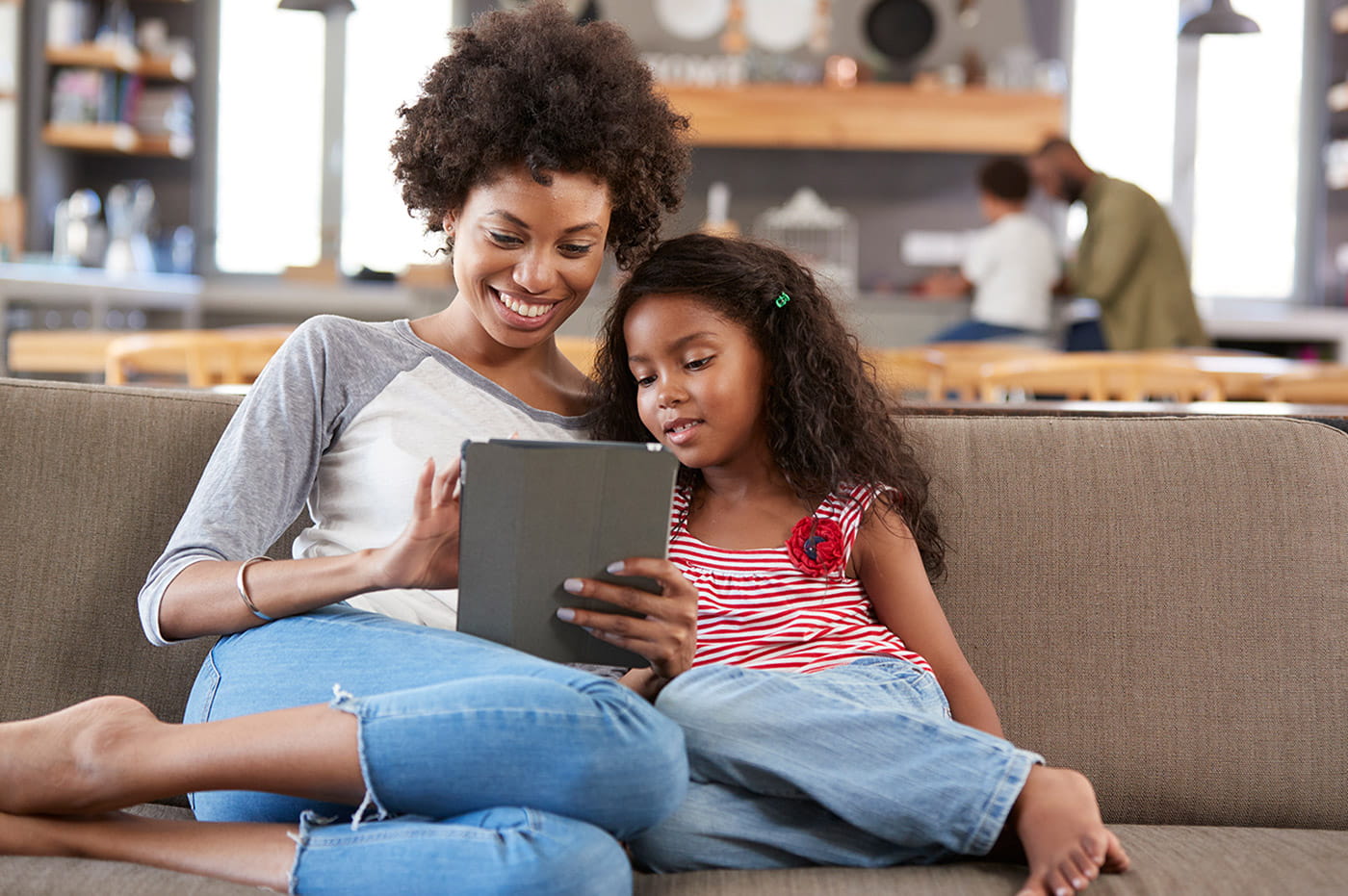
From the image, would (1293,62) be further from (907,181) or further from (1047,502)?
(1047,502)

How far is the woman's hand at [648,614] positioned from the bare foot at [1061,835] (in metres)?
0.35

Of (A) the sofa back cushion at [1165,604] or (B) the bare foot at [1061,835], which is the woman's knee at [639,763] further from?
(A) the sofa back cushion at [1165,604]

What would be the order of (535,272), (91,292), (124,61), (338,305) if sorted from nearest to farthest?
(535,272)
(91,292)
(124,61)
(338,305)

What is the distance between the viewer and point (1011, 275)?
15.9ft

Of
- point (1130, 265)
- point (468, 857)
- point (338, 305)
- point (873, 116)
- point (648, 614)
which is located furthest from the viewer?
point (873, 116)

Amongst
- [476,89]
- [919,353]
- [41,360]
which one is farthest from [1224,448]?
[41,360]

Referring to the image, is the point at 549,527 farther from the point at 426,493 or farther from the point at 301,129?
the point at 301,129

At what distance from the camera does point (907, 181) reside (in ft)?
21.3

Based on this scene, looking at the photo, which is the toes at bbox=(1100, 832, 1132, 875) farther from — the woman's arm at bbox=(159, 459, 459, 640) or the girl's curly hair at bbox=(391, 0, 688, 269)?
the girl's curly hair at bbox=(391, 0, 688, 269)

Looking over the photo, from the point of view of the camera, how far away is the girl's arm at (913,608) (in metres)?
1.47

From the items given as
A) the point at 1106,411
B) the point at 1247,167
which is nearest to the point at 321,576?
the point at 1106,411

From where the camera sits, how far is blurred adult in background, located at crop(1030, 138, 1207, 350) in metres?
4.72

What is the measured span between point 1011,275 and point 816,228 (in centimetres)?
179

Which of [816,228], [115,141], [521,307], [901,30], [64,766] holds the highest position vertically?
[901,30]
